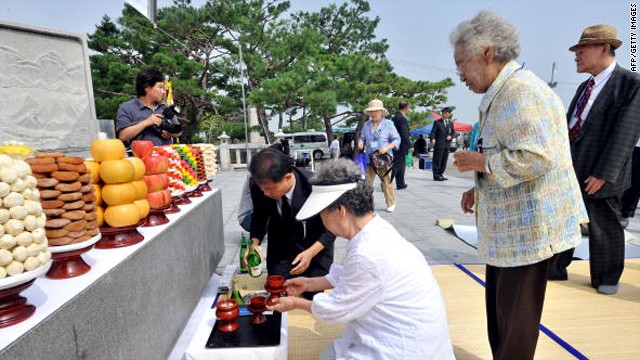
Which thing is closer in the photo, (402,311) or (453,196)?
(402,311)

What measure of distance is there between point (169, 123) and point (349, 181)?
1884 millimetres

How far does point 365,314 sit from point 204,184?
228 cm

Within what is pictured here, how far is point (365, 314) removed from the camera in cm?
144

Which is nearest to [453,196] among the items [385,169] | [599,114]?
[385,169]

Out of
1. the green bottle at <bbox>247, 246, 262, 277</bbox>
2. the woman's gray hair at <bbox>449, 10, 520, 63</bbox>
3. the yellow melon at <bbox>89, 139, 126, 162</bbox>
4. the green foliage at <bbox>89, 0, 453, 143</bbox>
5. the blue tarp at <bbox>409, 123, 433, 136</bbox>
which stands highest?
the green foliage at <bbox>89, 0, 453, 143</bbox>

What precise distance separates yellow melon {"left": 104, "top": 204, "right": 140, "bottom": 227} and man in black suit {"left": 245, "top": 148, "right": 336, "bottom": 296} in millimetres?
726

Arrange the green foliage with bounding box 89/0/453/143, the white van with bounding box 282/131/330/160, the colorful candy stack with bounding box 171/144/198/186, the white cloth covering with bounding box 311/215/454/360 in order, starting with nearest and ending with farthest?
the white cloth covering with bounding box 311/215/454/360 < the colorful candy stack with bounding box 171/144/198/186 < the green foliage with bounding box 89/0/453/143 < the white van with bounding box 282/131/330/160

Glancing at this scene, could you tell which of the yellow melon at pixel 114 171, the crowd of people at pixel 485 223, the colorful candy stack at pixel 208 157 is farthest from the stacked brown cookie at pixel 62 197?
the colorful candy stack at pixel 208 157

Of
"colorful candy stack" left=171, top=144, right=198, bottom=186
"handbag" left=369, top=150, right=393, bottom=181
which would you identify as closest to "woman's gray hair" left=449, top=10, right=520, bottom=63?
"colorful candy stack" left=171, top=144, right=198, bottom=186

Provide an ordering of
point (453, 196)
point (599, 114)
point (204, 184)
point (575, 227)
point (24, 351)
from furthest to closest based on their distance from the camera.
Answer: point (453, 196) < point (204, 184) < point (599, 114) < point (575, 227) < point (24, 351)

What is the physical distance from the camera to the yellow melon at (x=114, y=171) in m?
1.62

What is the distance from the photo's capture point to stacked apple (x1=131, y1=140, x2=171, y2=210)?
1983mm

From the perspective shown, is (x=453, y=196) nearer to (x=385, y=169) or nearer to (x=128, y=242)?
→ (x=385, y=169)

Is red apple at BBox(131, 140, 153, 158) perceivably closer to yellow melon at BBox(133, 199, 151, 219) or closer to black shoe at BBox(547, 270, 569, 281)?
yellow melon at BBox(133, 199, 151, 219)
